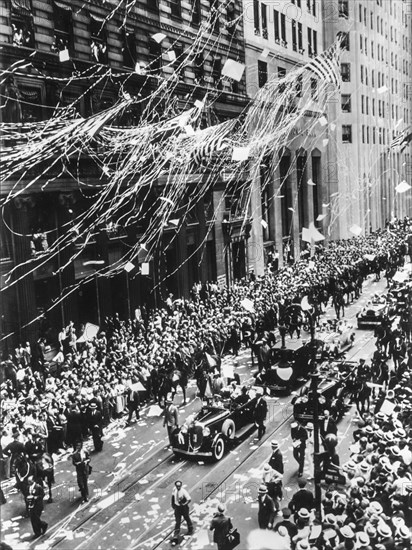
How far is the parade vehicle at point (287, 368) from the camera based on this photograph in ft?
64.5

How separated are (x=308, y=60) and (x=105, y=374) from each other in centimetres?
1150

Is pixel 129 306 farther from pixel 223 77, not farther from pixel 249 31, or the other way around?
pixel 249 31

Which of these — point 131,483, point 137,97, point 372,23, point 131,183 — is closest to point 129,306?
point 131,183

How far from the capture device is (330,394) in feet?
57.1

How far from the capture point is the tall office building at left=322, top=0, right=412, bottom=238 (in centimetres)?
2072

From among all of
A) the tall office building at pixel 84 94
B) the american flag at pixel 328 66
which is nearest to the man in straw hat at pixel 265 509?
the tall office building at pixel 84 94

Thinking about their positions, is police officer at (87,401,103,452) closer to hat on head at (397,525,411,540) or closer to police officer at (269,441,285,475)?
police officer at (269,441,285,475)

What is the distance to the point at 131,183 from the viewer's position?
23.0m

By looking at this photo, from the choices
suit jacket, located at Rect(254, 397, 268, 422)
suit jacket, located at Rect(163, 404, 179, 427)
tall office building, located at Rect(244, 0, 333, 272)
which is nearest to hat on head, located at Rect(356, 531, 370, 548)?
suit jacket, located at Rect(254, 397, 268, 422)

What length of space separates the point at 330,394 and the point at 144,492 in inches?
241

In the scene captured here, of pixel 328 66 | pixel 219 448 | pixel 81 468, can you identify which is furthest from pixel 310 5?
pixel 81 468

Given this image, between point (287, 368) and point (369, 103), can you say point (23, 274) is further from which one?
point (369, 103)

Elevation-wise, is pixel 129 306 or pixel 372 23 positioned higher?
pixel 372 23

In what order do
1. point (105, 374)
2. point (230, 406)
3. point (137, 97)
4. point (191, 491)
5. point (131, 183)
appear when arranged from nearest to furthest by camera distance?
point (191, 491) → point (230, 406) → point (105, 374) → point (137, 97) → point (131, 183)
